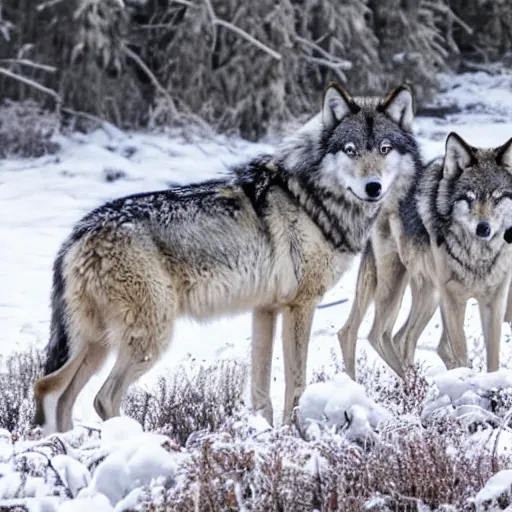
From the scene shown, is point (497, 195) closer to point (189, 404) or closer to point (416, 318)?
point (416, 318)

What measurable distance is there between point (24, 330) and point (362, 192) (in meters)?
4.44

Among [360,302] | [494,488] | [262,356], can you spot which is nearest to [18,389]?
[262,356]

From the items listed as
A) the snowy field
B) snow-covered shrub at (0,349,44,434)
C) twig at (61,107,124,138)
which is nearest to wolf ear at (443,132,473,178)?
the snowy field

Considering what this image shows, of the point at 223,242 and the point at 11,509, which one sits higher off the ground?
the point at 223,242

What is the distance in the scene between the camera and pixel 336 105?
6730 millimetres

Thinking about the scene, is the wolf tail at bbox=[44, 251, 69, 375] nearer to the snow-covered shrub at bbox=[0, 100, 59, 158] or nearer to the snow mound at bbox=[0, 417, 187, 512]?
the snow mound at bbox=[0, 417, 187, 512]

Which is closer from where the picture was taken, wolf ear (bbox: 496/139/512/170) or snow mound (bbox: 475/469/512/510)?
snow mound (bbox: 475/469/512/510)

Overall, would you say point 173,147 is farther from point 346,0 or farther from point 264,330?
point 264,330

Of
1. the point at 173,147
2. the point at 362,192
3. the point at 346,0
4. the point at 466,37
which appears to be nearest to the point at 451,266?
the point at 362,192

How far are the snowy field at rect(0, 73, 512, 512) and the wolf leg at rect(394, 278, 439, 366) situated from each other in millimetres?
240

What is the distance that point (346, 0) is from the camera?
17.8m

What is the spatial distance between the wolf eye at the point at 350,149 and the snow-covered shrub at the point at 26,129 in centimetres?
997

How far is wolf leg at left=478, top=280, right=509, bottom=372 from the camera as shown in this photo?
288 inches

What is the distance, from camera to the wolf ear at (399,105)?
22.1 ft
